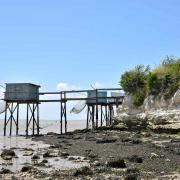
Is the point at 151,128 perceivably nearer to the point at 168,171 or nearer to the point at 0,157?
the point at 0,157

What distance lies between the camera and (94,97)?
2031 inches

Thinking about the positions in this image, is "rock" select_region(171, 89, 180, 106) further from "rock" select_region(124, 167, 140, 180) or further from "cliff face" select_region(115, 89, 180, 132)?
"rock" select_region(124, 167, 140, 180)

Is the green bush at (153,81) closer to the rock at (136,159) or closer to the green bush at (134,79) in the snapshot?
the green bush at (134,79)

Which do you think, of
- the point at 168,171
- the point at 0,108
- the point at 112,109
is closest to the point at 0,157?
the point at 168,171

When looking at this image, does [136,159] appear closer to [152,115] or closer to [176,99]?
[176,99]

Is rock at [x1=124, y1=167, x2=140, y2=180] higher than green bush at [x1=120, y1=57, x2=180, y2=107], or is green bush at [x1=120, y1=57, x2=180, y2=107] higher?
green bush at [x1=120, y1=57, x2=180, y2=107]

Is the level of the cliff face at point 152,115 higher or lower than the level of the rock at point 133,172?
higher

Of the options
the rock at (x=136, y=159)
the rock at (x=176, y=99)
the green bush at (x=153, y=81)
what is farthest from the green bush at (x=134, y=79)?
the rock at (x=136, y=159)

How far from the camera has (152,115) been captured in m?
34.6

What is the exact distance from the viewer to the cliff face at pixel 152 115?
1272 inches

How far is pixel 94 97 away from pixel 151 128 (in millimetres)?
17529

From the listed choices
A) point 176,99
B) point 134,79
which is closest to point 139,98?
point 134,79

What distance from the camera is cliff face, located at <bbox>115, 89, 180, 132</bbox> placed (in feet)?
106

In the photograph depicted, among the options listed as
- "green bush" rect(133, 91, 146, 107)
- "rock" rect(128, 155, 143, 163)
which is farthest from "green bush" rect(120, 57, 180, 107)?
"rock" rect(128, 155, 143, 163)
